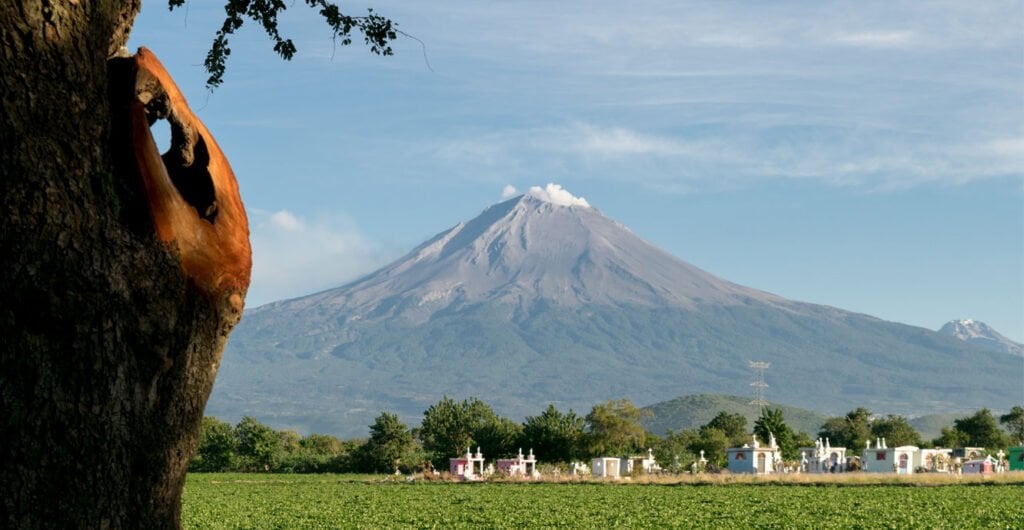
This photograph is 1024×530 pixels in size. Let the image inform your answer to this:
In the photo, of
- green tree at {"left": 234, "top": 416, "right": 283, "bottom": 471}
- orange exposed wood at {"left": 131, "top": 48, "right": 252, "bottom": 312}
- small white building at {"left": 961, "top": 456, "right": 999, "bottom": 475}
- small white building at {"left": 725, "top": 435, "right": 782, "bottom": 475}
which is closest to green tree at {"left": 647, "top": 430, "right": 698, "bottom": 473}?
small white building at {"left": 725, "top": 435, "right": 782, "bottom": 475}

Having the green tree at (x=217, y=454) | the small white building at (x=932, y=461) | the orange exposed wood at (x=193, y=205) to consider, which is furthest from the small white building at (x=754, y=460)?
the orange exposed wood at (x=193, y=205)

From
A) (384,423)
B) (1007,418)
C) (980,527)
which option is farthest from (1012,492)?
(1007,418)

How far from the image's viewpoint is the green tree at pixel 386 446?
294 feet

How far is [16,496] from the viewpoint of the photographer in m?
5.88

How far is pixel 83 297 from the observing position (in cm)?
608

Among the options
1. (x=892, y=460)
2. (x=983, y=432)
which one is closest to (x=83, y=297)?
(x=892, y=460)

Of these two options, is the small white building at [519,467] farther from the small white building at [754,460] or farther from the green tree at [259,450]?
the green tree at [259,450]

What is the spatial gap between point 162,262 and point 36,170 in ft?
2.78

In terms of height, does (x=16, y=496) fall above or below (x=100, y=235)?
below

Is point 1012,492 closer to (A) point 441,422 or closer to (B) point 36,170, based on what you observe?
(B) point 36,170

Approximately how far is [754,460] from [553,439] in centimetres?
1552

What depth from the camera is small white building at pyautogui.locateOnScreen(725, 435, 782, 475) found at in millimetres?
69312

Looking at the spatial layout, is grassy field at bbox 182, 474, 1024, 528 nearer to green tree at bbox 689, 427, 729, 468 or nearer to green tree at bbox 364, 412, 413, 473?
green tree at bbox 364, 412, 413, 473

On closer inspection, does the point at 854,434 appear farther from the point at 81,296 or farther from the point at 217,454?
the point at 81,296
